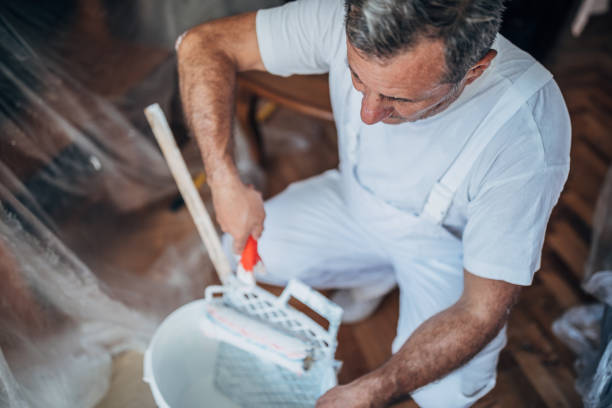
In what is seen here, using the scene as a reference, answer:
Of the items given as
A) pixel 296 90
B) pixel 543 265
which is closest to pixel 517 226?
pixel 296 90

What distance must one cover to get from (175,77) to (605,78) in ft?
5.31

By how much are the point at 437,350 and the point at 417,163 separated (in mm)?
277

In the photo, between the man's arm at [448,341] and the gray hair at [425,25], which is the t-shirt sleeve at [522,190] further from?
the gray hair at [425,25]

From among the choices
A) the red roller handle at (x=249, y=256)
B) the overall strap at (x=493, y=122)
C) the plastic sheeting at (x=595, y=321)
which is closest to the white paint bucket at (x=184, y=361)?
the red roller handle at (x=249, y=256)

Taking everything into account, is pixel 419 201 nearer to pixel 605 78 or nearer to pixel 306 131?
pixel 306 131

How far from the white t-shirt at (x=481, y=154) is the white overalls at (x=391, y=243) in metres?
0.02

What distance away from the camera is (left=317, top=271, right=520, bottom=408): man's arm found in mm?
624

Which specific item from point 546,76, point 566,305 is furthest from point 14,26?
point 566,305

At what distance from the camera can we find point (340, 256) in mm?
983

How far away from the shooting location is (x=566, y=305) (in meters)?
1.16

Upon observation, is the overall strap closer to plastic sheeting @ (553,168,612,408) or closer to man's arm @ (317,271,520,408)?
man's arm @ (317,271,520,408)

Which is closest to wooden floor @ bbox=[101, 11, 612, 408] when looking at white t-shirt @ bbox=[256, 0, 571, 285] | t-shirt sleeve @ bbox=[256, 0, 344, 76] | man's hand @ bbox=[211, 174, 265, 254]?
white t-shirt @ bbox=[256, 0, 571, 285]

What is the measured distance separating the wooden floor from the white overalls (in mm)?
158

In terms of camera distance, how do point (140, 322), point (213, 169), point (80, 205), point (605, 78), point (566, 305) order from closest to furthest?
point (213, 169) → point (140, 322) → point (80, 205) → point (566, 305) → point (605, 78)
